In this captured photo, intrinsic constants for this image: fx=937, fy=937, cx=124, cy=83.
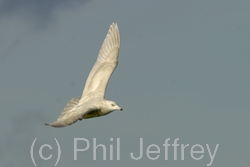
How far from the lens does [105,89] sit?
4138 cm

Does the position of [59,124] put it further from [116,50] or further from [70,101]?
[116,50]

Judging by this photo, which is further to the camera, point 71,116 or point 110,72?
point 110,72

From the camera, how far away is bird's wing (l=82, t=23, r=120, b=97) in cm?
4147

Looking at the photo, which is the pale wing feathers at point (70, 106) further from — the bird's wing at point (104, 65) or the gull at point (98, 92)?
the bird's wing at point (104, 65)

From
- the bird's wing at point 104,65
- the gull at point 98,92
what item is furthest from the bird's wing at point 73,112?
the bird's wing at point 104,65

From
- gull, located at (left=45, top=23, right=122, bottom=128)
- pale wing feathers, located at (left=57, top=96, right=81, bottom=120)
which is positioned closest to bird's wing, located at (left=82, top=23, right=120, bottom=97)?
gull, located at (left=45, top=23, right=122, bottom=128)

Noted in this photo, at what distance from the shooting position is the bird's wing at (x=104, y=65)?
4147cm

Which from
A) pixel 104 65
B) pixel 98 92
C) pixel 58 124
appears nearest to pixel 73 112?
pixel 58 124

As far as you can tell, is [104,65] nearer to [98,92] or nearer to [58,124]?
[98,92]

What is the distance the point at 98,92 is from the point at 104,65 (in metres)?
1.99

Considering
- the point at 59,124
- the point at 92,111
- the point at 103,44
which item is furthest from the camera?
the point at 103,44

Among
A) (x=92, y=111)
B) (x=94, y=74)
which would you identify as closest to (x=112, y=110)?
(x=92, y=111)

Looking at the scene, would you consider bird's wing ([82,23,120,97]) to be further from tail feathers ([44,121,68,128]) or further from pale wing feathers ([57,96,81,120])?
tail feathers ([44,121,68,128])

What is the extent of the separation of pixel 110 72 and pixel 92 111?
449cm
